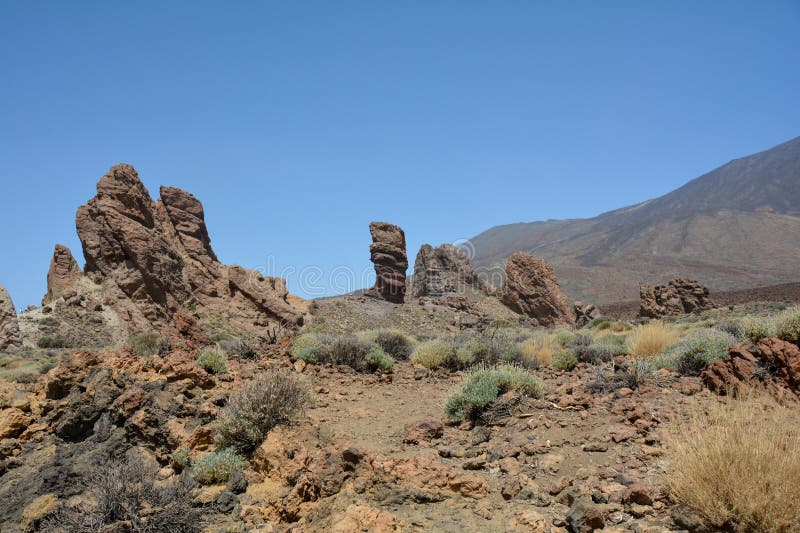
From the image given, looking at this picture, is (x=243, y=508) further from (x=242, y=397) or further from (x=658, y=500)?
(x=658, y=500)

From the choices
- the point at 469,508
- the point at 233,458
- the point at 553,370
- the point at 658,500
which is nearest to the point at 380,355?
the point at 553,370

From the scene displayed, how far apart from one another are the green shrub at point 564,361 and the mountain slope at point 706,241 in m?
61.0

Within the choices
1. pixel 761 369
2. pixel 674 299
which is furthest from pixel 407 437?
pixel 674 299

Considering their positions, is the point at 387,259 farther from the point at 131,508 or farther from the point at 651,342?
the point at 131,508

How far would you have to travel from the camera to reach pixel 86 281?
24734 millimetres

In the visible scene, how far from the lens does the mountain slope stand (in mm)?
82938

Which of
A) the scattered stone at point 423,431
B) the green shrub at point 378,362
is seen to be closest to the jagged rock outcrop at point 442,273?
the green shrub at point 378,362

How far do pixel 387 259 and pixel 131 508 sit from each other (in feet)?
135

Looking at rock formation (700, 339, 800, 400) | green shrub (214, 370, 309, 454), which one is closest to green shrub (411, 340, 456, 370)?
green shrub (214, 370, 309, 454)

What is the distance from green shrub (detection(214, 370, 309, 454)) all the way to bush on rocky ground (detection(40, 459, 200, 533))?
3.22ft

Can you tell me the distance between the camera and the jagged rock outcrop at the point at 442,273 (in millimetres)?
Answer: 47438

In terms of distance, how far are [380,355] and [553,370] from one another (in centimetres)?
348

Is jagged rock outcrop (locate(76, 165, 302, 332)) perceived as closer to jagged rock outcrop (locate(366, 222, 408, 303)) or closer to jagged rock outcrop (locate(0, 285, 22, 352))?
jagged rock outcrop (locate(0, 285, 22, 352))

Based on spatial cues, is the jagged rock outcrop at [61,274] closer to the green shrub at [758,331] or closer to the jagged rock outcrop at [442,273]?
the green shrub at [758,331]
